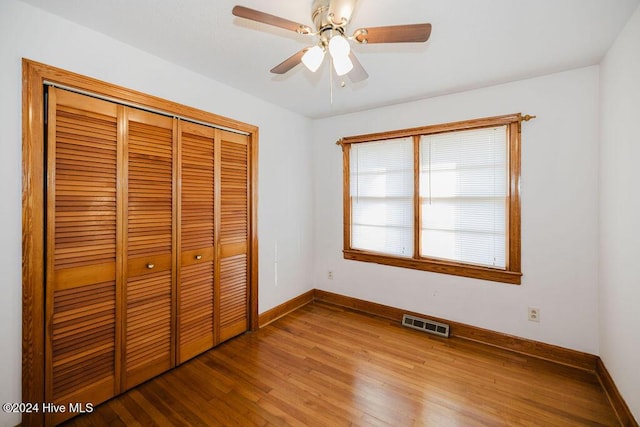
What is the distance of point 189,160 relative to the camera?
2.37 metres

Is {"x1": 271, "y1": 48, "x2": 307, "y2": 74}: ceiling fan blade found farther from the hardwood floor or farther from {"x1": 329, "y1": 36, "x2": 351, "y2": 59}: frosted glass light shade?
the hardwood floor

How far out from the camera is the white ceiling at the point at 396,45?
5.15 feet

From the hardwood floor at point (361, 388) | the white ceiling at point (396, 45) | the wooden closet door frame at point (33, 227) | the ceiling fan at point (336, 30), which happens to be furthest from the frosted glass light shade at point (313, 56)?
the hardwood floor at point (361, 388)

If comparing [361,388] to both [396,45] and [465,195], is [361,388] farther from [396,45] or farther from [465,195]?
[396,45]

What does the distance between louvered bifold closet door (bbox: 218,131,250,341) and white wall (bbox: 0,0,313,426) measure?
210mm

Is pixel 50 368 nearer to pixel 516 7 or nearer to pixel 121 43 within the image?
pixel 121 43

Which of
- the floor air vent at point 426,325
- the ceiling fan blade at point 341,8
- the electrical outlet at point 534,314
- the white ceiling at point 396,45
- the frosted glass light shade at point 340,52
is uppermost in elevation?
the white ceiling at point 396,45

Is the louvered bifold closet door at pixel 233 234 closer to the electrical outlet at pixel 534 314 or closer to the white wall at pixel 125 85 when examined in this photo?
the white wall at pixel 125 85

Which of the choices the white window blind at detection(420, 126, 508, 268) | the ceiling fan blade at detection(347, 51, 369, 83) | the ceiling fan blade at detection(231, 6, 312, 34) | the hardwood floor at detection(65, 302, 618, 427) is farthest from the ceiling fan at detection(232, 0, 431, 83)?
the hardwood floor at detection(65, 302, 618, 427)

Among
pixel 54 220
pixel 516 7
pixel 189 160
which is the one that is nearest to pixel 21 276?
pixel 54 220

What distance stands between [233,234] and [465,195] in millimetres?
2403

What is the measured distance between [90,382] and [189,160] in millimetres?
1729

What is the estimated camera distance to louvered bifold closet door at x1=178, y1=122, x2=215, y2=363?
2.35m

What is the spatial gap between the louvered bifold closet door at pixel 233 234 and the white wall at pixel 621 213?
294 cm
